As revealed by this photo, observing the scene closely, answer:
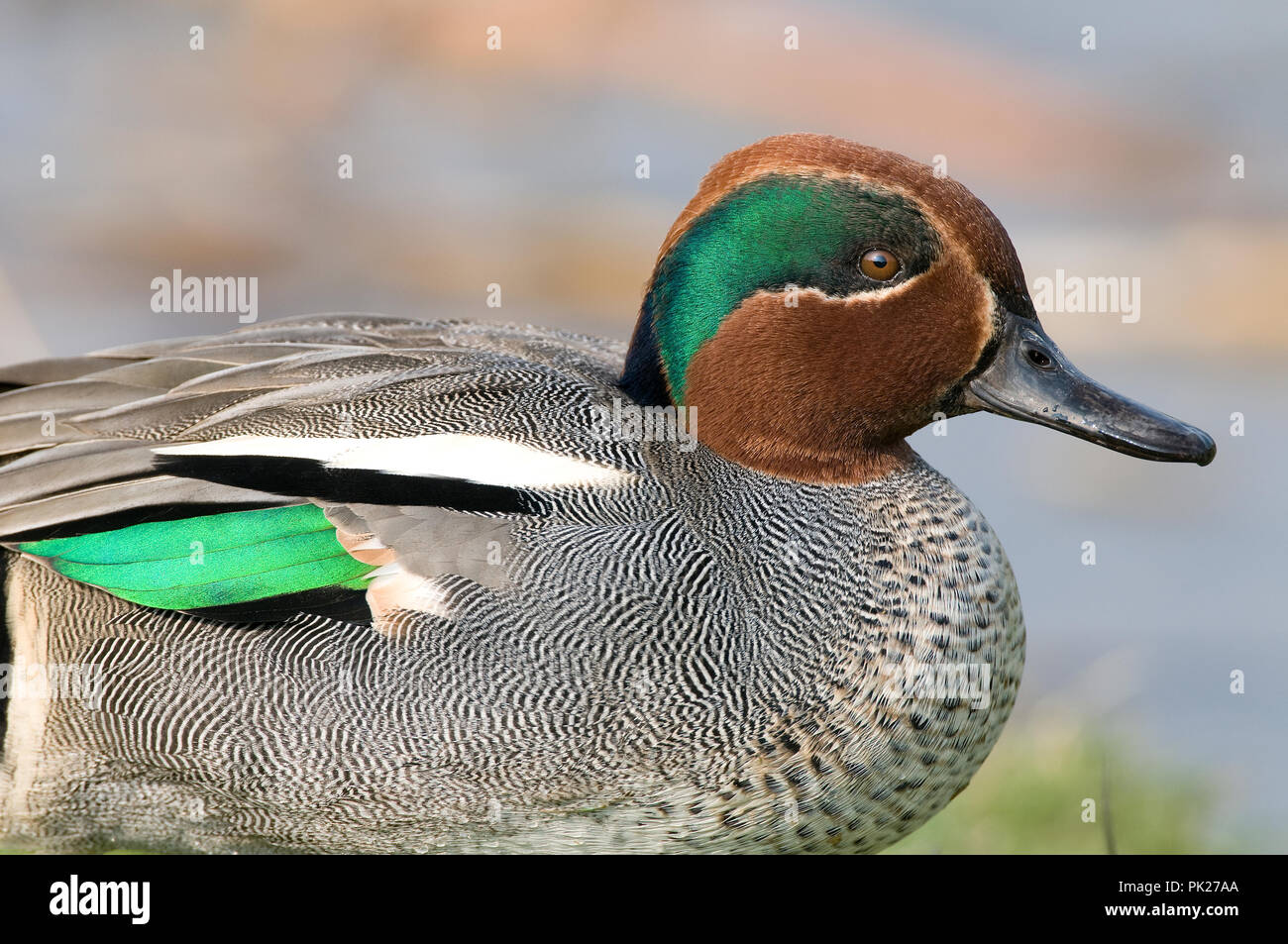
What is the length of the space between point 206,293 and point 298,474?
4541mm

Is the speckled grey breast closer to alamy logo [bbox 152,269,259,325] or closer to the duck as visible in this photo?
the duck

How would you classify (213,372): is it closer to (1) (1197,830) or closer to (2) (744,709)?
(2) (744,709)

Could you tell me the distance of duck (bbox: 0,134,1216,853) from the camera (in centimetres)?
263

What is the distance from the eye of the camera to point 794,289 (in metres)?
2.77

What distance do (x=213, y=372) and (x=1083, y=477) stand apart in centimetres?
426

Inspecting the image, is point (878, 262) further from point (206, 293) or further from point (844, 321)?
point (206, 293)

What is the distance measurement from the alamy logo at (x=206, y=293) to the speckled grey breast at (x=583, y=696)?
386cm

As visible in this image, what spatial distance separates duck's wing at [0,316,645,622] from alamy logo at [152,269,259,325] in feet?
11.7

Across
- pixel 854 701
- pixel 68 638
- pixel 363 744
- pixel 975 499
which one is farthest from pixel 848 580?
pixel 975 499

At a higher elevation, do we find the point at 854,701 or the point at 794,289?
the point at 794,289

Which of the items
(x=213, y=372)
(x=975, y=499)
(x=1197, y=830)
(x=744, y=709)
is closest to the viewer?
(x=744, y=709)
